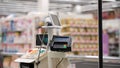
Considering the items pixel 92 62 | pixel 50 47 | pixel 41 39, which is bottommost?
pixel 92 62

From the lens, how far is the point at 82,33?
8594 millimetres

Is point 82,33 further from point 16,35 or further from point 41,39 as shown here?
point 41,39

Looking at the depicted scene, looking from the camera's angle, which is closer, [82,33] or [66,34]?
[66,34]

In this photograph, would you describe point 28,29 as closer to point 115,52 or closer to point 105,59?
point 105,59

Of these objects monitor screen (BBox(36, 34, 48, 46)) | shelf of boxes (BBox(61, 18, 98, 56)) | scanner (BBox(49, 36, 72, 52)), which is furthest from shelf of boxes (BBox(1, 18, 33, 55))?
scanner (BBox(49, 36, 72, 52))

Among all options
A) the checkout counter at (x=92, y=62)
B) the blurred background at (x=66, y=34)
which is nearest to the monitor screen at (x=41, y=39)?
the checkout counter at (x=92, y=62)

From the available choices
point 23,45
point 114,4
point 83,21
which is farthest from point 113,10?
point 23,45

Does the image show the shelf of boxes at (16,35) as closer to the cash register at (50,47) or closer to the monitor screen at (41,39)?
the monitor screen at (41,39)

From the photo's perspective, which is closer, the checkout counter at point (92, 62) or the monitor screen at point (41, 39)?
the checkout counter at point (92, 62)

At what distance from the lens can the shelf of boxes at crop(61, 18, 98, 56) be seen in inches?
329

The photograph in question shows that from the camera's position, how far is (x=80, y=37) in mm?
8586

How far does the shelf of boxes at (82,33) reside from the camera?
27.5 ft

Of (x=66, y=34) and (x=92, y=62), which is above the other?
(x=66, y=34)

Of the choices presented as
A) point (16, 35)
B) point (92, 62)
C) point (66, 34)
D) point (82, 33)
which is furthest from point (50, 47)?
point (82, 33)
